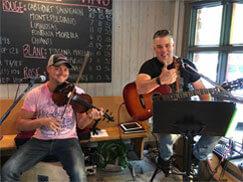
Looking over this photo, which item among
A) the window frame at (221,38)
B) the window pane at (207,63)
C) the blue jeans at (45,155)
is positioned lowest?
the blue jeans at (45,155)

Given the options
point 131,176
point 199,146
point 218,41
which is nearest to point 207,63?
point 218,41

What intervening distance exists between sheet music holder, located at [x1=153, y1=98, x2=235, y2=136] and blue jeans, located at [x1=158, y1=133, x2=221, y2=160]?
0.97ft

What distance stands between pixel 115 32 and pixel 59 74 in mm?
1163

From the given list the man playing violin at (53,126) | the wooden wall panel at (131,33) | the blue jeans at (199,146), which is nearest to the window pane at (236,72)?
the blue jeans at (199,146)

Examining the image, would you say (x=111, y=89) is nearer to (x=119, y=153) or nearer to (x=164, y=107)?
(x=119, y=153)

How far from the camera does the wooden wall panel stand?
252 cm

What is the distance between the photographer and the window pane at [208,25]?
7.70ft

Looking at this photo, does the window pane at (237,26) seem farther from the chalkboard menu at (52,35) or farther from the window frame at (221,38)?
the chalkboard menu at (52,35)

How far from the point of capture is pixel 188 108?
4.39 feet

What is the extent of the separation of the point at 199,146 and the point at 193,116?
20.0 inches

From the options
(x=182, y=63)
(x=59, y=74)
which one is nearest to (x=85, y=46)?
(x=59, y=74)

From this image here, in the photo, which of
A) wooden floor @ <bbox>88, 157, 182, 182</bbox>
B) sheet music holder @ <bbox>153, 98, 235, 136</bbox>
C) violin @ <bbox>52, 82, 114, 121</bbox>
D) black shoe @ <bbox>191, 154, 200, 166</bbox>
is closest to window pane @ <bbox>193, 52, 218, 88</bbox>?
black shoe @ <bbox>191, 154, 200, 166</bbox>

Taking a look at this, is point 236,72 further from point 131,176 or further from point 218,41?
point 131,176

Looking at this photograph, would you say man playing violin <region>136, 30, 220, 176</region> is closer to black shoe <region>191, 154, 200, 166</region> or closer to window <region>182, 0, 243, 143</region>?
black shoe <region>191, 154, 200, 166</region>
